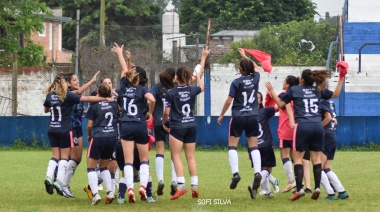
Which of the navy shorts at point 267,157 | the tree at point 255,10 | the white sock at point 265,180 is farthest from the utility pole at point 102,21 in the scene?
the tree at point 255,10

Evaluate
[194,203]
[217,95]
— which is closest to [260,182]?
[194,203]

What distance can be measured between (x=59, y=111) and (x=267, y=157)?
3.36m

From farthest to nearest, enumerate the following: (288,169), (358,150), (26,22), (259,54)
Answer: (26,22), (358,150), (288,169), (259,54)

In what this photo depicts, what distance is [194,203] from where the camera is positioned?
45.2 ft

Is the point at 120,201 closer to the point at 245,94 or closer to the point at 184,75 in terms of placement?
the point at 184,75

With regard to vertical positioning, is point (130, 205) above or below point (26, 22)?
below

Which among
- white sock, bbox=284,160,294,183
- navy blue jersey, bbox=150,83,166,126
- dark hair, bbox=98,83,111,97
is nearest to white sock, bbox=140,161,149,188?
dark hair, bbox=98,83,111,97

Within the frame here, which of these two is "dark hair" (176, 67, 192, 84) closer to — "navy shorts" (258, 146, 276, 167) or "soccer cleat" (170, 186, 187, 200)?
"soccer cleat" (170, 186, 187, 200)

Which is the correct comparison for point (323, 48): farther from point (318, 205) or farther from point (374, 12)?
point (318, 205)

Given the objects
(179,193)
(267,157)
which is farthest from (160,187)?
(267,157)

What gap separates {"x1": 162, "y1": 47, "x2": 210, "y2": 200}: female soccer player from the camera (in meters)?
14.0

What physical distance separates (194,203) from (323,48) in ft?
73.8

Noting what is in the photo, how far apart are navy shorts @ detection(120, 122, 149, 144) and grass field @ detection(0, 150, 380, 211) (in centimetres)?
98

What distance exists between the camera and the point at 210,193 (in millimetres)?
15398
